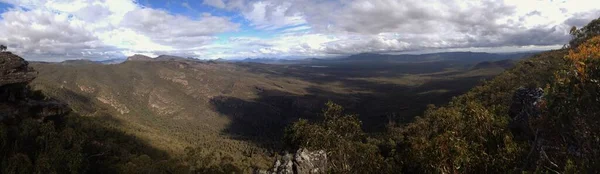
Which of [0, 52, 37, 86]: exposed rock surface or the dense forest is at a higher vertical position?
[0, 52, 37, 86]: exposed rock surface

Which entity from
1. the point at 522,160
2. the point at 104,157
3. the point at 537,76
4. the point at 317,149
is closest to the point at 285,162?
the point at 317,149

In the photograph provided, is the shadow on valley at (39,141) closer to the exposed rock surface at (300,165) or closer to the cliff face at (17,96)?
the cliff face at (17,96)

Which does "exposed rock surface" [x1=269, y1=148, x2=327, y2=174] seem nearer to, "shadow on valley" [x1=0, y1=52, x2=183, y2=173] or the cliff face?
"shadow on valley" [x1=0, y1=52, x2=183, y2=173]

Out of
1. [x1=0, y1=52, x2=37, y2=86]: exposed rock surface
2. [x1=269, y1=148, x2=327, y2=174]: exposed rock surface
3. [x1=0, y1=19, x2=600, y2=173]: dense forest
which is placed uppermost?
[x1=0, y1=52, x2=37, y2=86]: exposed rock surface

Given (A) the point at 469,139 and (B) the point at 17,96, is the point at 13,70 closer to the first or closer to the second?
(B) the point at 17,96

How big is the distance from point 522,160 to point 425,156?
238 inches

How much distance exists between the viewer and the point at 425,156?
74.2 ft

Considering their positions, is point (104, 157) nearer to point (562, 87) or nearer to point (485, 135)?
point (485, 135)

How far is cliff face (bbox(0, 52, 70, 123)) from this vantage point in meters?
57.5

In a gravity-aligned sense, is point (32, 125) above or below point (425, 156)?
below

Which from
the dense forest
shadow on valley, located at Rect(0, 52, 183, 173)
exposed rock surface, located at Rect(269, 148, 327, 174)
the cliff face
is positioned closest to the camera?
the dense forest

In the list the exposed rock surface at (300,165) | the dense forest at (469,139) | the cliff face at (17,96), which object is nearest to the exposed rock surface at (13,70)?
the cliff face at (17,96)

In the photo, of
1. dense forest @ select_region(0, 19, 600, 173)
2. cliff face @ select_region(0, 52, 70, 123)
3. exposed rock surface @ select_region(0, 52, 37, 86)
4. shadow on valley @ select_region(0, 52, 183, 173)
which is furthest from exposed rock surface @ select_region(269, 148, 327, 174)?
cliff face @ select_region(0, 52, 70, 123)

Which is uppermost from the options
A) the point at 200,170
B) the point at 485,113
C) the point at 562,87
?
the point at 562,87
